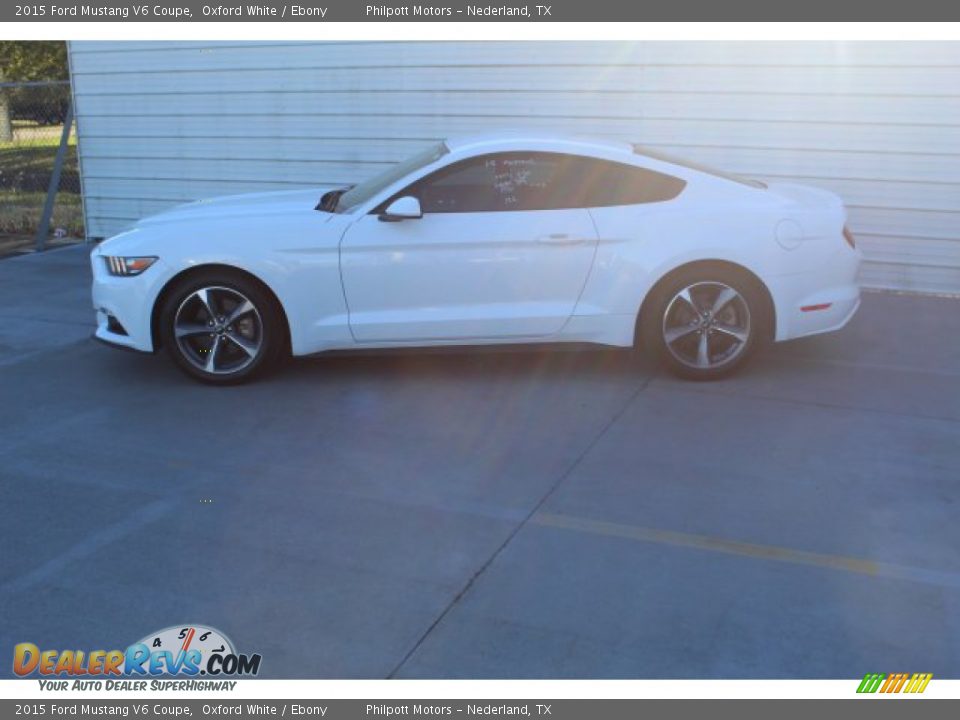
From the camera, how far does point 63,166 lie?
40.2 ft

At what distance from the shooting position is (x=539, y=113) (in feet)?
31.2

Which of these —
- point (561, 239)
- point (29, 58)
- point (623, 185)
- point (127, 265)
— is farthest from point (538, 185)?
point (29, 58)

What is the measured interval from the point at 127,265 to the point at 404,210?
174 centimetres

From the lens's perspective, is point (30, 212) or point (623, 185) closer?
point (623, 185)

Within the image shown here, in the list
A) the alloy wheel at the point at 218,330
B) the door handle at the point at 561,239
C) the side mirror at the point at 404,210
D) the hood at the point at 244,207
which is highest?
the side mirror at the point at 404,210

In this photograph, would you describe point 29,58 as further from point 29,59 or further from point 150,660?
point 150,660

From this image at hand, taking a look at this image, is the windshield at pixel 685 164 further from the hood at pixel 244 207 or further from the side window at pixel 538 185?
the hood at pixel 244 207

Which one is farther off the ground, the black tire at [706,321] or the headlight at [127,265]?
the headlight at [127,265]

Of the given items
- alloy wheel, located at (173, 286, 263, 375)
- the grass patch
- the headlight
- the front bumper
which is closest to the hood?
the headlight

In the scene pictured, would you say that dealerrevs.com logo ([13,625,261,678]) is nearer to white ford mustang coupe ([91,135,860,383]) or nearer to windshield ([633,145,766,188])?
white ford mustang coupe ([91,135,860,383])

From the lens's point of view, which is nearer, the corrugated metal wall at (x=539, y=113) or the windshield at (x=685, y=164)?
the windshield at (x=685, y=164)

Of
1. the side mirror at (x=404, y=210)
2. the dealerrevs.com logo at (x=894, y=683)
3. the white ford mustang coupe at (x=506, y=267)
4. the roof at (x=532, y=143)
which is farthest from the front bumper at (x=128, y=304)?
the dealerrevs.com logo at (x=894, y=683)

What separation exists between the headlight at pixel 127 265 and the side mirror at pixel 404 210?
1.46 meters

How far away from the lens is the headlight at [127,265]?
246 inches
